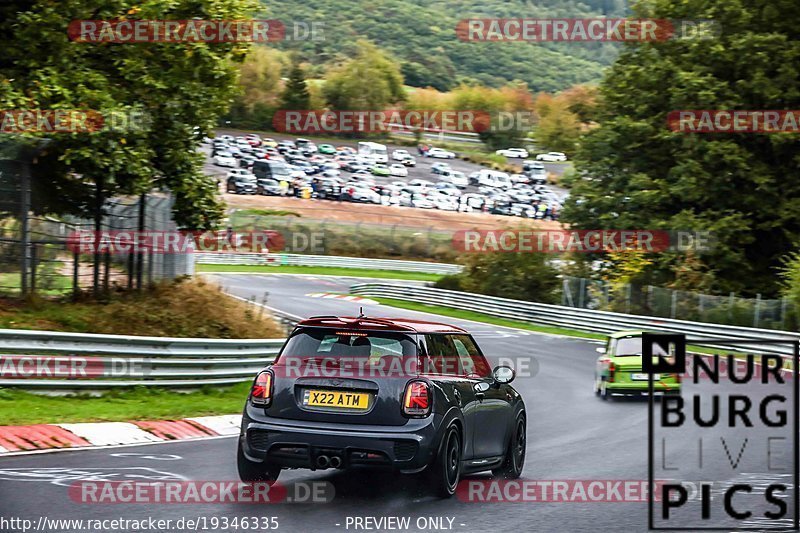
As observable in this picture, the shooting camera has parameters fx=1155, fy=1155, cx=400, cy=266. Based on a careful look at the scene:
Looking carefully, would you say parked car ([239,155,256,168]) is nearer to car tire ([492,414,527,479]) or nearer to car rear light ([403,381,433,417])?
car tire ([492,414,527,479])

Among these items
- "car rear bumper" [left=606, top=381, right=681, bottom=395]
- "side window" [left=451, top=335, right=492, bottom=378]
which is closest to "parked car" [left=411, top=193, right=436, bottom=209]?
"car rear bumper" [left=606, top=381, right=681, bottom=395]

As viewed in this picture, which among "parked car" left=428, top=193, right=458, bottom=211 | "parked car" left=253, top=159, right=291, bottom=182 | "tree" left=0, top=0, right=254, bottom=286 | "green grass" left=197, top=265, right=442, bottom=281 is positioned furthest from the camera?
"parked car" left=428, top=193, right=458, bottom=211

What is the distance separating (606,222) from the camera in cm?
4641

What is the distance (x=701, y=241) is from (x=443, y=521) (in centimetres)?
3610

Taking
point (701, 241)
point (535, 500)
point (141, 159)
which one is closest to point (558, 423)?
point (535, 500)

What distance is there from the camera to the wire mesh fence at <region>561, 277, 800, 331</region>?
114ft

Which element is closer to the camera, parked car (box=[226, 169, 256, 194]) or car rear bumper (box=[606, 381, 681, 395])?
car rear bumper (box=[606, 381, 681, 395])

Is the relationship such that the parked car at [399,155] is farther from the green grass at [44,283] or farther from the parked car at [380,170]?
the green grass at [44,283]

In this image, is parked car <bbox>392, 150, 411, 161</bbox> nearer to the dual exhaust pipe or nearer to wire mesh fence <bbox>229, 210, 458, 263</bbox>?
wire mesh fence <bbox>229, 210, 458, 263</bbox>

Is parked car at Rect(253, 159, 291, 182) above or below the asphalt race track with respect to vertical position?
above

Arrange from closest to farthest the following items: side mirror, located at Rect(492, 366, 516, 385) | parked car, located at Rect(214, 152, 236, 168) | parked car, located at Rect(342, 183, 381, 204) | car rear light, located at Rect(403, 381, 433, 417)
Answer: car rear light, located at Rect(403, 381, 433, 417) < side mirror, located at Rect(492, 366, 516, 385) < parked car, located at Rect(342, 183, 381, 204) < parked car, located at Rect(214, 152, 236, 168)

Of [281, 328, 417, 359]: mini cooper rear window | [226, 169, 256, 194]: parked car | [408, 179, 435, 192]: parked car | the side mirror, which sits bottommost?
the side mirror

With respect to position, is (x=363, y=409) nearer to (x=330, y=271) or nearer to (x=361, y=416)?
(x=361, y=416)

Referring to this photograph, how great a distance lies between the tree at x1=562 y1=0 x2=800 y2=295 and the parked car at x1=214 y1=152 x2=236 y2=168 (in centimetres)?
4717
